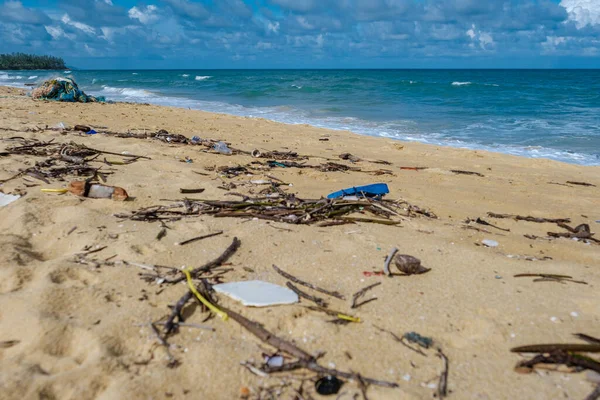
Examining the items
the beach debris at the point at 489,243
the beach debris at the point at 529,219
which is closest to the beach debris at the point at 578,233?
the beach debris at the point at 529,219

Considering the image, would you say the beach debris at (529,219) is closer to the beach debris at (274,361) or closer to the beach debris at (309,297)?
the beach debris at (309,297)

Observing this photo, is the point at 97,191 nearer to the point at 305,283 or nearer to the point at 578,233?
the point at 305,283

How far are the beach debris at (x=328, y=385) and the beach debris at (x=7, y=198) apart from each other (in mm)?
3352

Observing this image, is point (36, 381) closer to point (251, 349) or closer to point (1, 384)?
point (1, 384)

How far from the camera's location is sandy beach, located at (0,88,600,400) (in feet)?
5.82

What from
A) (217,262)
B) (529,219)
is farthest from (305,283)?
(529,219)

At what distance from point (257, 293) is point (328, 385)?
76 centimetres

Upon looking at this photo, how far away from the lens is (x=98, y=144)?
6.26 metres

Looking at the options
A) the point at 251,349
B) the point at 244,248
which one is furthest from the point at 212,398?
the point at 244,248

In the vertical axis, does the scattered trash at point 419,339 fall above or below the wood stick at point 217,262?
below

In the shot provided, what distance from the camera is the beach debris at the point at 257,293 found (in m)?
2.28

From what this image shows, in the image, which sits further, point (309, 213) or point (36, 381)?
point (309, 213)

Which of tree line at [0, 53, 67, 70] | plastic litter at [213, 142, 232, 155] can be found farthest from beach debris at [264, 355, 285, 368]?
tree line at [0, 53, 67, 70]

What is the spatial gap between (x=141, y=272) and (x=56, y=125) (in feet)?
22.6
